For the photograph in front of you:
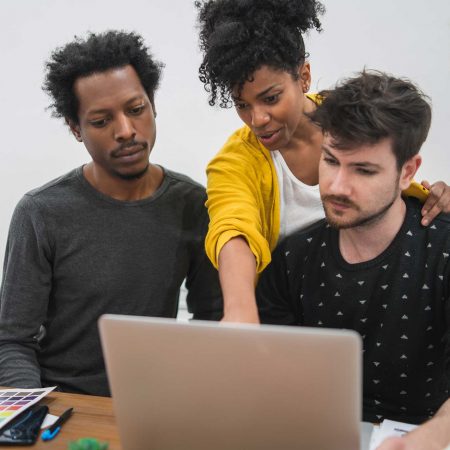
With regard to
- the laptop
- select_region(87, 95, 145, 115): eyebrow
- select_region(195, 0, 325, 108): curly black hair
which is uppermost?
select_region(195, 0, 325, 108): curly black hair

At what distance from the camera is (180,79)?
2.35 metres

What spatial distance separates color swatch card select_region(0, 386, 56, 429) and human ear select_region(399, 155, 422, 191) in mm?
761

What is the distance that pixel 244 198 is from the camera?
1286 mm

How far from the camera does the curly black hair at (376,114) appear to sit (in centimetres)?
110

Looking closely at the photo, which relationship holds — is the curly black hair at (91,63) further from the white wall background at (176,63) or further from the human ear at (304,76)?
the white wall background at (176,63)

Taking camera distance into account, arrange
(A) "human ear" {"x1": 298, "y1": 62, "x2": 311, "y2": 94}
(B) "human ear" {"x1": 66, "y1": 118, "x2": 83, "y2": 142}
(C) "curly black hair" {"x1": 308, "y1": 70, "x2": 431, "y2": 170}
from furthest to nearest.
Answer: (B) "human ear" {"x1": 66, "y1": 118, "x2": 83, "y2": 142}
(A) "human ear" {"x1": 298, "y1": 62, "x2": 311, "y2": 94}
(C) "curly black hair" {"x1": 308, "y1": 70, "x2": 431, "y2": 170}

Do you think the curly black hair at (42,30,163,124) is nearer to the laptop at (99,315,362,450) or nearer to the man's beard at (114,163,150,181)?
the man's beard at (114,163,150,181)

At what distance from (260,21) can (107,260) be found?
636 mm

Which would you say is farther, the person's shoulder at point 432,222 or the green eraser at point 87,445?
the person's shoulder at point 432,222

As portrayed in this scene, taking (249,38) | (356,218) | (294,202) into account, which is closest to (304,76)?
(249,38)

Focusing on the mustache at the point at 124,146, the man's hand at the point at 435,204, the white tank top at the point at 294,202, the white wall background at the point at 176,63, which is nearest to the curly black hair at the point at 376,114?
the man's hand at the point at 435,204

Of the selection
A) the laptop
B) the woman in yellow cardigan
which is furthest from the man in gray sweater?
the laptop

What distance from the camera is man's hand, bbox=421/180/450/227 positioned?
1204 millimetres

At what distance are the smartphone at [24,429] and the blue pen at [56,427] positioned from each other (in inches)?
0.7
